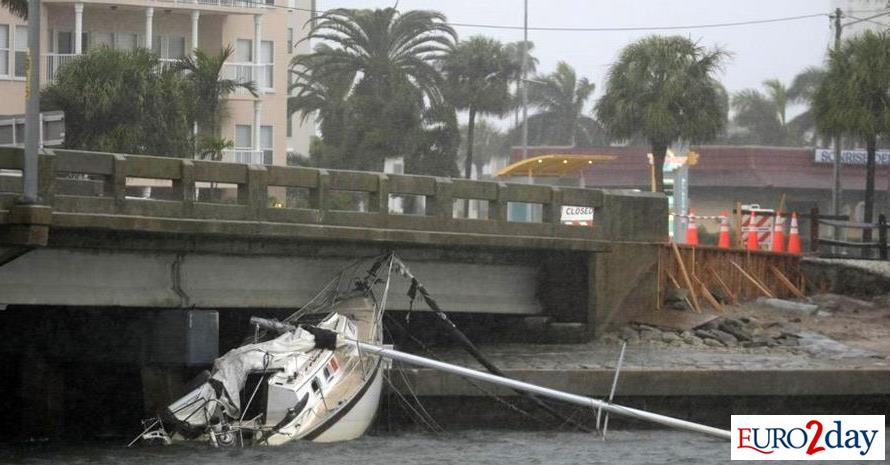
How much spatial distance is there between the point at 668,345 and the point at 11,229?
35.7ft

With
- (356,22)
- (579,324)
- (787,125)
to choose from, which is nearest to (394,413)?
(579,324)

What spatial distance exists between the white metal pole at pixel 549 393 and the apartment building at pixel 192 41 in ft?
101

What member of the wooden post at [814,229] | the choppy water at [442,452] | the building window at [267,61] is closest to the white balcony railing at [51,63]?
the building window at [267,61]

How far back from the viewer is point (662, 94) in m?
42.7

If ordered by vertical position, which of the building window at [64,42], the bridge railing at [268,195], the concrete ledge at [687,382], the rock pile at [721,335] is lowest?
the concrete ledge at [687,382]

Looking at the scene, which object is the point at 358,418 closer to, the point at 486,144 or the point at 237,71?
the point at 237,71

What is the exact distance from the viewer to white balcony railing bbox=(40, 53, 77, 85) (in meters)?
49.4

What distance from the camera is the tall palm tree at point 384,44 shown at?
60.7 meters

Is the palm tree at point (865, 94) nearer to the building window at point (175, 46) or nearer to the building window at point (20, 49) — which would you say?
the building window at point (175, 46)

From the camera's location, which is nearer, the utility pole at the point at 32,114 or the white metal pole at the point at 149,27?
the utility pole at the point at 32,114

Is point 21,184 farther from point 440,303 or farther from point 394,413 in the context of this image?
point 440,303

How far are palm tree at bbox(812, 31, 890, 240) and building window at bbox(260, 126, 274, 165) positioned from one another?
22891 mm

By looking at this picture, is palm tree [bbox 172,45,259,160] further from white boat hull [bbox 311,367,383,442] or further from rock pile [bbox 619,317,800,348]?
white boat hull [bbox 311,367,383,442]

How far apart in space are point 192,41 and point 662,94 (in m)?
17.0
